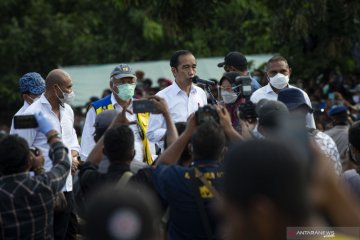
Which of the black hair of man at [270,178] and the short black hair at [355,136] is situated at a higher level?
the black hair of man at [270,178]

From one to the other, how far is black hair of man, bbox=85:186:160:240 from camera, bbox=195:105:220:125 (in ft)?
9.55

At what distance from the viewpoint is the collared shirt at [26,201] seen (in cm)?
643

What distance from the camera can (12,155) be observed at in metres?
6.52

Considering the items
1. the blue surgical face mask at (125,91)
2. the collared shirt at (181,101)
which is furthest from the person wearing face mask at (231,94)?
the blue surgical face mask at (125,91)

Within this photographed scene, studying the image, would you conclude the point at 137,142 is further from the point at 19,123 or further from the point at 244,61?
the point at 19,123

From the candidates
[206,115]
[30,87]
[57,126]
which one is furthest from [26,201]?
[30,87]

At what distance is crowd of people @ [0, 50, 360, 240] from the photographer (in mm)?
3473

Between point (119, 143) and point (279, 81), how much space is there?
3808 mm

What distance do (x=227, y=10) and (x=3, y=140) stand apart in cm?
2220

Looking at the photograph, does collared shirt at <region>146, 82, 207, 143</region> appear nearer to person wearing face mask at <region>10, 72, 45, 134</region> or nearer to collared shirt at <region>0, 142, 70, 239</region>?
person wearing face mask at <region>10, 72, 45, 134</region>

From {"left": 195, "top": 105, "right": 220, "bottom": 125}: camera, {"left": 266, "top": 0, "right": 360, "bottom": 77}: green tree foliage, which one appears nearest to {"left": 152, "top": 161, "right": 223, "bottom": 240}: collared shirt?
{"left": 195, "top": 105, "right": 220, "bottom": 125}: camera

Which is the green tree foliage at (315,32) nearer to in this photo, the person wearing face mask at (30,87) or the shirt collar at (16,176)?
the person wearing face mask at (30,87)

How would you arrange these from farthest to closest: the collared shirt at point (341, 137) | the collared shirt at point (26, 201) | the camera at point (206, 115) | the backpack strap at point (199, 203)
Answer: the collared shirt at point (341, 137)
the camera at point (206, 115)
the collared shirt at point (26, 201)
the backpack strap at point (199, 203)

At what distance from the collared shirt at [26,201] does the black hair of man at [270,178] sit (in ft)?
10.4
